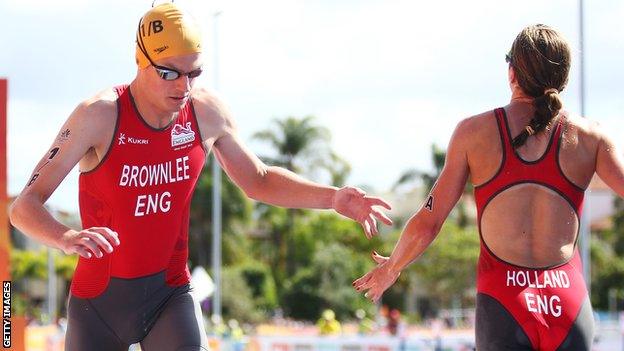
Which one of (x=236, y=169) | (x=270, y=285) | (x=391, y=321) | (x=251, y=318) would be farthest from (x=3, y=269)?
(x=270, y=285)

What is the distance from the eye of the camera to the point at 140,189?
19.7 ft

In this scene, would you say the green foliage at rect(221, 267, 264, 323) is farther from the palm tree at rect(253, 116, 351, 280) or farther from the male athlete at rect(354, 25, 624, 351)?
the male athlete at rect(354, 25, 624, 351)

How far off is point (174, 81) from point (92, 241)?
40.6 inches

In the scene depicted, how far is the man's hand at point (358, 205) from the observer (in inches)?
247

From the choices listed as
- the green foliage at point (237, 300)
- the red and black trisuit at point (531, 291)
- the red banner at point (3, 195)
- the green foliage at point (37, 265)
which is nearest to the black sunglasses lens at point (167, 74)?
the red and black trisuit at point (531, 291)

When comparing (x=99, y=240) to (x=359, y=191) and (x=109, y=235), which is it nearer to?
(x=109, y=235)

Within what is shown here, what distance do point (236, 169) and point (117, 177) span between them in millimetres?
816

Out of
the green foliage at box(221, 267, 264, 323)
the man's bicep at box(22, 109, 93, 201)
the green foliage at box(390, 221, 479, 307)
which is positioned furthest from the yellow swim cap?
the green foliage at box(390, 221, 479, 307)

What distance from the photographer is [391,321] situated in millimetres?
30125

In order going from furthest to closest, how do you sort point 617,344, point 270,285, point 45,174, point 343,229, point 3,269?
point 343,229, point 270,285, point 617,344, point 3,269, point 45,174

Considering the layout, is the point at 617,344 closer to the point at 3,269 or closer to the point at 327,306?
the point at 3,269

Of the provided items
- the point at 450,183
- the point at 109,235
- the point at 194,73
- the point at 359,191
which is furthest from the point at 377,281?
the point at 109,235

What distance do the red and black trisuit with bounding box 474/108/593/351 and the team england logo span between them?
4.93 ft

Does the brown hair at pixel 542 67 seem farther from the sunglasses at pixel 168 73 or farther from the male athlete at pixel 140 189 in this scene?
the sunglasses at pixel 168 73
